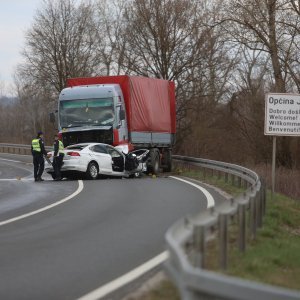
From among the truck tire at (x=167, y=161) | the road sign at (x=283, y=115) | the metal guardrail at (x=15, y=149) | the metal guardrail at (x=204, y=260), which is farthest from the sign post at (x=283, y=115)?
the metal guardrail at (x=15, y=149)

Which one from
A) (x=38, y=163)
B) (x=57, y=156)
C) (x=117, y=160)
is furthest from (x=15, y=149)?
(x=57, y=156)

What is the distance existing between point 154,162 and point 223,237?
60.3ft

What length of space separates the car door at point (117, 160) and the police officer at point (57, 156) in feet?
6.44

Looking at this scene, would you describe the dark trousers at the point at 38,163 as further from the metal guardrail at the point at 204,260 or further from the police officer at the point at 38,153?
the metal guardrail at the point at 204,260

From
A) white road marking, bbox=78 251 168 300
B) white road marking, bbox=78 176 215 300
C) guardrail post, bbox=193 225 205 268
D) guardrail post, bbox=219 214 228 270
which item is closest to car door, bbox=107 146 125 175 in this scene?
white road marking, bbox=78 176 215 300

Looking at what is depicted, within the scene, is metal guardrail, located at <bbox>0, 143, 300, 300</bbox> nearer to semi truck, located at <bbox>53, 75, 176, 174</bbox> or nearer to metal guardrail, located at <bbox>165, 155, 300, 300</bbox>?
metal guardrail, located at <bbox>165, 155, 300, 300</bbox>

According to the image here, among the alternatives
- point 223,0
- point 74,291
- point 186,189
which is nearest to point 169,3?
point 223,0

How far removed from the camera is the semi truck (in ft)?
71.7

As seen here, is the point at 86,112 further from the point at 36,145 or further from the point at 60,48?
the point at 60,48

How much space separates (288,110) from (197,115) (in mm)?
24779

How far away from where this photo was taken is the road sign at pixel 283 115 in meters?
14.6

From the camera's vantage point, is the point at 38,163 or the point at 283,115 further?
the point at 38,163

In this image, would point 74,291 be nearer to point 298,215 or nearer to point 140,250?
point 140,250

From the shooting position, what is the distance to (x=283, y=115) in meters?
14.8
